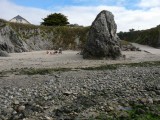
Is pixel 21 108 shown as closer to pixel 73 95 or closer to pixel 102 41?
pixel 73 95

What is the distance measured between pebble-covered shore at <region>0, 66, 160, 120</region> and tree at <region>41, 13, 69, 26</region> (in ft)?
153

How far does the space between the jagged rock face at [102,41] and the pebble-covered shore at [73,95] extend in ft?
38.9

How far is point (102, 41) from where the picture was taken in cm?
3278

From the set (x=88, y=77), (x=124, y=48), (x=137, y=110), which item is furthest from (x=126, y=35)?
(x=137, y=110)

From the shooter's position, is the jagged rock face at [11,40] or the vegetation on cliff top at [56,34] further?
the vegetation on cliff top at [56,34]

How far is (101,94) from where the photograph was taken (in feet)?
51.2

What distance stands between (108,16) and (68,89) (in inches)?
758

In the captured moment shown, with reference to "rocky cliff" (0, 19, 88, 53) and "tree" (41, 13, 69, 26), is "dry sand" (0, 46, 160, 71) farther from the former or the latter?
"tree" (41, 13, 69, 26)

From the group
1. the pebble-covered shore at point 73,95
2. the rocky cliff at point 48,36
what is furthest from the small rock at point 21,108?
the rocky cliff at point 48,36

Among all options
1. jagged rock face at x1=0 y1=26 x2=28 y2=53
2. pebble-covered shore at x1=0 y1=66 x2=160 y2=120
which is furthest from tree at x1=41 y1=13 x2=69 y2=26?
pebble-covered shore at x1=0 y1=66 x2=160 y2=120

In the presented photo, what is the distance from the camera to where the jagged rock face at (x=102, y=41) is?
32281 millimetres

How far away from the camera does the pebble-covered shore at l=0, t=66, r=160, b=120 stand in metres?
13.1

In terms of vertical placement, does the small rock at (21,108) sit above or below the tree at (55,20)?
below

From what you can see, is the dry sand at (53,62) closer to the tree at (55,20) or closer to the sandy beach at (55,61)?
the sandy beach at (55,61)
